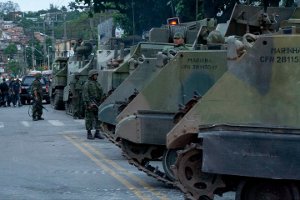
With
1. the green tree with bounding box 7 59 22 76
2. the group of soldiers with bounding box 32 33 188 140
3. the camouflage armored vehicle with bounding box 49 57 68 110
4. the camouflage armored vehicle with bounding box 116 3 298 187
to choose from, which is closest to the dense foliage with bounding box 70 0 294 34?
the camouflage armored vehicle with bounding box 49 57 68 110

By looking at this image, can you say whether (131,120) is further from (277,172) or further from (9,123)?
(9,123)

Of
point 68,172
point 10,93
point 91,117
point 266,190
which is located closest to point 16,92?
point 10,93

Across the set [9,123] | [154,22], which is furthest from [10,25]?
[9,123]

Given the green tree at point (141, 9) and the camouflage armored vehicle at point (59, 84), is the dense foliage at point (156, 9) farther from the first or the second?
the camouflage armored vehicle at point (59, 84)

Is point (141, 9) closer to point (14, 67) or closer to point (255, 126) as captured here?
point (255, 126)

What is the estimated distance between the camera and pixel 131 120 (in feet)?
40.0

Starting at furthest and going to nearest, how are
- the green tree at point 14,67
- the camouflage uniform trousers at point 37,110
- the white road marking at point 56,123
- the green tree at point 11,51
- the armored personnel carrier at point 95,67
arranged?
the green tree at point 11,51 → the green tree at point 14,67 → the camouflage uniform trousers at point 37,110 → the white road marking at point 56,123 → the armored personnel carrier at point 95,67

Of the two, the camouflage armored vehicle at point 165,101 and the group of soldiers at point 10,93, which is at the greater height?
the camouflage armored vehicle at point 165,101

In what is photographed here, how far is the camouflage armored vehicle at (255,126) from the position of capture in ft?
Answer: 27.0

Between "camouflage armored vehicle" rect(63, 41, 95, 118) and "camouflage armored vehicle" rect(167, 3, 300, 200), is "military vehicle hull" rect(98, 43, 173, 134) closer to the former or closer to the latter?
"camouflage armored vehicle" rect(167, 3, 300, 200)

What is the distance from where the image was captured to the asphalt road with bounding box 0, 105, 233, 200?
38.3 feet

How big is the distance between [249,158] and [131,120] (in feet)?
13.2

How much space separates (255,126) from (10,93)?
37.1 m

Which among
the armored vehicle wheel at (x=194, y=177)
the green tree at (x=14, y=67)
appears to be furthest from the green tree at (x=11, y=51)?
the armored vehicle wheel at (x=194, y=177)
